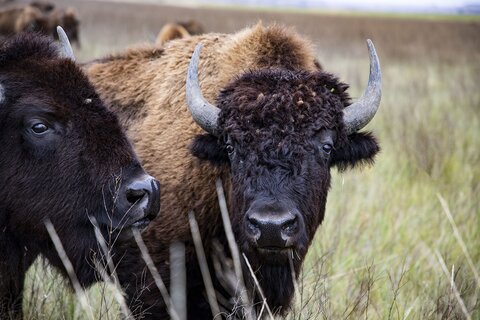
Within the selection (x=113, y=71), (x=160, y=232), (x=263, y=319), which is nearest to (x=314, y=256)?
(x=263, y=319)

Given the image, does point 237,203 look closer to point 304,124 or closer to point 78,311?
point 304,124

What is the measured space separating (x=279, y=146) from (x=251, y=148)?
197mm

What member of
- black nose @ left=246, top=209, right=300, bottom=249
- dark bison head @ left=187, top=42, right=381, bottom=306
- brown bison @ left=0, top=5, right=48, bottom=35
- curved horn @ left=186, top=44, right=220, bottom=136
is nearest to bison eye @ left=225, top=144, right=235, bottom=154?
dark bison head @ left=187, top=42, right=381, bottom=306

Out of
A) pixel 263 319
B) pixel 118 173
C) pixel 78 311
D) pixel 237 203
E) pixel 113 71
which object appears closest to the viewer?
pixel 118 173

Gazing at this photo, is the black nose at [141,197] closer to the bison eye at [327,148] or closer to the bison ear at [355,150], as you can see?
the bison eye at [327,148]

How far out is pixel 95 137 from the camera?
3.96 metres

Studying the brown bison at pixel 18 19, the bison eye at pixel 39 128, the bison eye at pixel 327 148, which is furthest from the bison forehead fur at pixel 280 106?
the brown bison at pixel 18 19

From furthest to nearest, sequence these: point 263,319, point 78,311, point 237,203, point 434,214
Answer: point 434,214 < point 78,311 < point 263,319 < point 237,203

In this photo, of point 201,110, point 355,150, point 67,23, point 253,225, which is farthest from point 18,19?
point 253,225

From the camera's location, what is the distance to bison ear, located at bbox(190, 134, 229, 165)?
4348 millimetres

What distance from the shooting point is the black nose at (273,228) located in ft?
12.1

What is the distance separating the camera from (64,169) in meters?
3.93

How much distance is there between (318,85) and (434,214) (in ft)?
11.0

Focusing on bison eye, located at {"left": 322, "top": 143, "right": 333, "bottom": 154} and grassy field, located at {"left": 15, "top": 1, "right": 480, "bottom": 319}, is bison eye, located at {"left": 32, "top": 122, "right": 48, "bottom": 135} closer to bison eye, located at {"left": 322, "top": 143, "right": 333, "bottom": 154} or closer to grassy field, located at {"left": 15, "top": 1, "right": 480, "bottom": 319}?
grassy field, located at {"left": 15, "top": 1, "right": 480, "bottom": 319}
